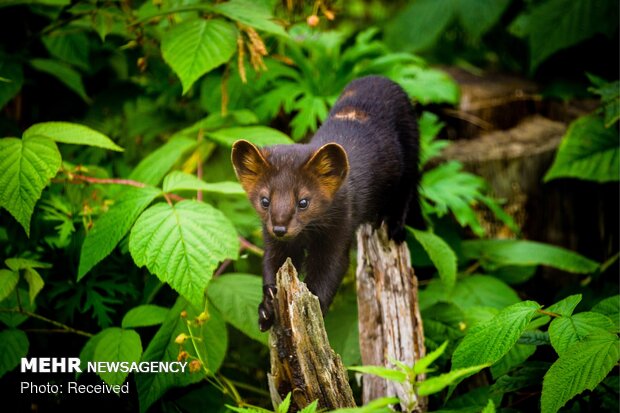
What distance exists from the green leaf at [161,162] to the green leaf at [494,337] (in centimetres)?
200

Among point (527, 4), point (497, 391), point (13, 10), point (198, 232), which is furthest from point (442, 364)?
point (527, 4)

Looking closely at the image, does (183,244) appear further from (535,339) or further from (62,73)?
(62,73)

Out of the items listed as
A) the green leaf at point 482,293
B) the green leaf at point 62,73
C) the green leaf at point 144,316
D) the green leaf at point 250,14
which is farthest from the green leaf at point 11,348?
the green leaf at point 482,293

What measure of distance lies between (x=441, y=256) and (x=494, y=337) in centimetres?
117

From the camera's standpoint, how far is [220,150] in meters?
4.96

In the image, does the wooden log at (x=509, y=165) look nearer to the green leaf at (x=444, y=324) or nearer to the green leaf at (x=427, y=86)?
the green leaf at (x=427, y=86)

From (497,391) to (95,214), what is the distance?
2.38 metres

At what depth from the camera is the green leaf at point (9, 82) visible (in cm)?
439

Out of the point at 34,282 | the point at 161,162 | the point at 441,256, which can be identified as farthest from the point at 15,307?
the point at 441,256

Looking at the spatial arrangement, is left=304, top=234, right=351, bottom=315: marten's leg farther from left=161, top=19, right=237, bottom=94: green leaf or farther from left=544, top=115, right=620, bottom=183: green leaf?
left=544, top=115, right=620, bottom=183: green leaf

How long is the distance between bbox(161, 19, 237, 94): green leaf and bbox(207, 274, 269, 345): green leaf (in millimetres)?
1078

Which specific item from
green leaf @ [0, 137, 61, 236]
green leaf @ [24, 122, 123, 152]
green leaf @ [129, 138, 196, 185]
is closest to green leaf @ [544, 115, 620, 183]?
green leaf @ [129, 138, 196, 185]

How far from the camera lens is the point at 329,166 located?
3.26m

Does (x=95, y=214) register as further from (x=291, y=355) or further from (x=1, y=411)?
(x=291, y=355)
